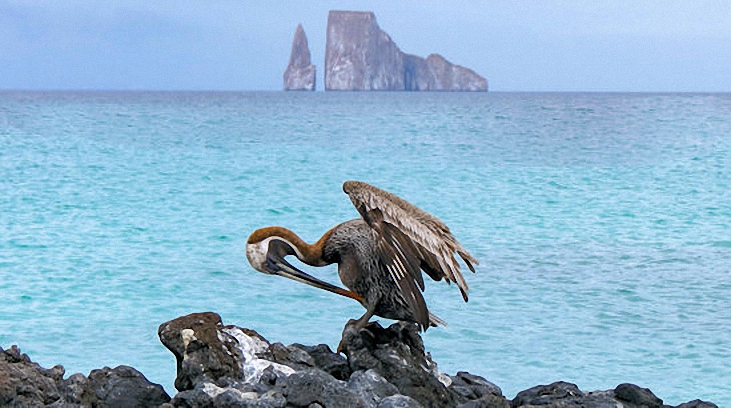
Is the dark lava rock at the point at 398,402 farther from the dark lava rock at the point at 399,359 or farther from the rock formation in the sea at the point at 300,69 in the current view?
the rock formation in the sea at the point at 300,69

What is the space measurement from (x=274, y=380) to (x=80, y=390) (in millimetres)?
899

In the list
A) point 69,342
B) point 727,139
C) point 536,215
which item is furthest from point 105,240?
point 727,139

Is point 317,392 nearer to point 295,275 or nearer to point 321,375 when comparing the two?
point 321,375

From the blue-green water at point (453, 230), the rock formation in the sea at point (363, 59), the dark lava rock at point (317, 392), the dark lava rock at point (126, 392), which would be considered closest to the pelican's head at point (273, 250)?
the dark lava rock at point (317, 392)

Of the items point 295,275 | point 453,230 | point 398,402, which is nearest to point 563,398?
point 398,402

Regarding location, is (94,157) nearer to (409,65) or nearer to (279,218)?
(279,218)

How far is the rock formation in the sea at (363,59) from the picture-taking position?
115m

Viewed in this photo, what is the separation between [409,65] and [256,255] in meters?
119

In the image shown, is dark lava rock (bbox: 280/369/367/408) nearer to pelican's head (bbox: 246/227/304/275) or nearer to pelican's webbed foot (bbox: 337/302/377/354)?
pelican's webbed foot (bbox: 337/302/377/354)

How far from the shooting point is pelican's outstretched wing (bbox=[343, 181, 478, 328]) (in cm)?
350

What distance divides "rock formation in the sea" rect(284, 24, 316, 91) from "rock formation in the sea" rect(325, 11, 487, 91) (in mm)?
2240

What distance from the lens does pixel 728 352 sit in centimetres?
732

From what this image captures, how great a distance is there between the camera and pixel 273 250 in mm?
3533

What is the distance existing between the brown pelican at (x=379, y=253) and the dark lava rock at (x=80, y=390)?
95cm
